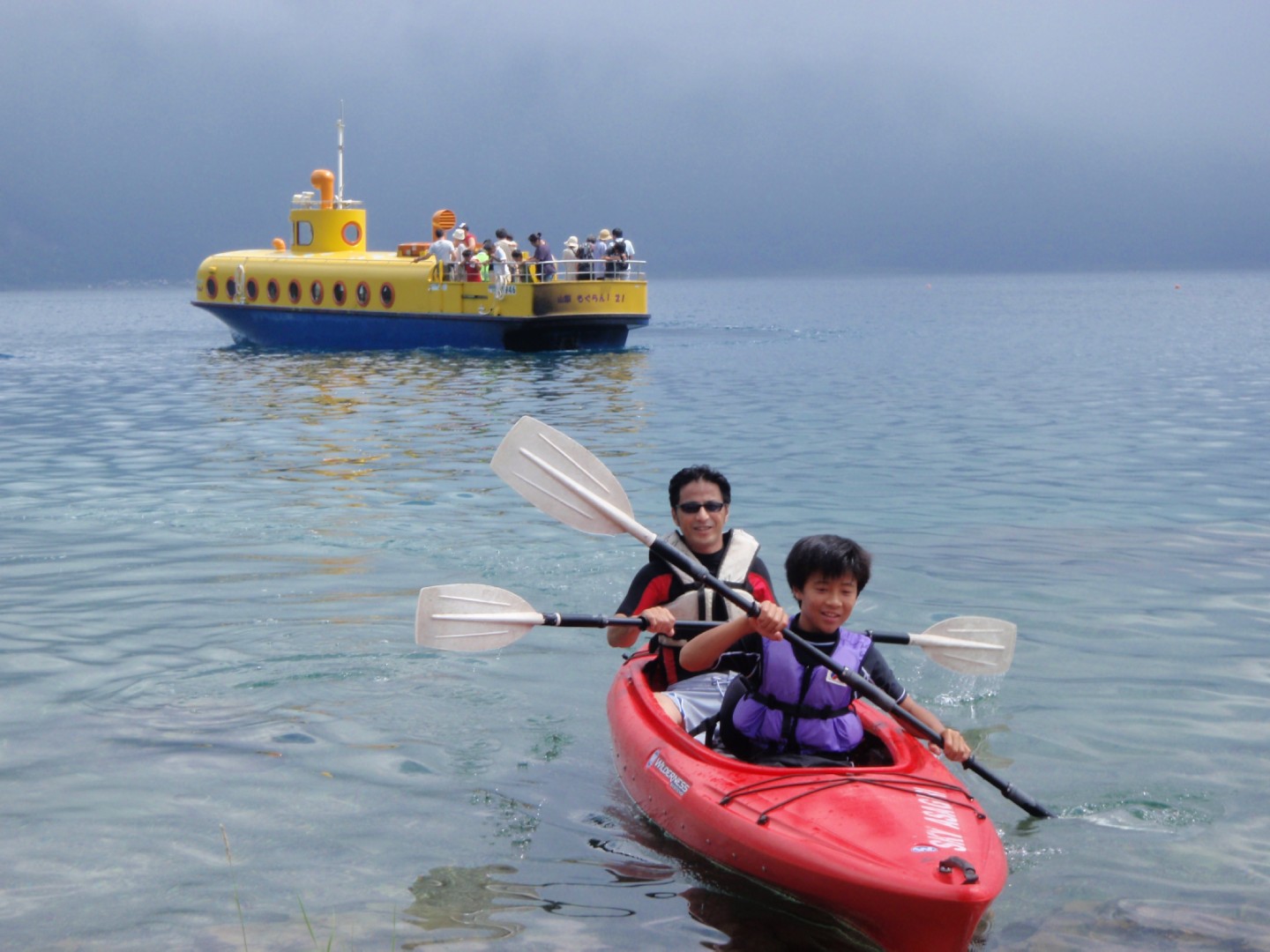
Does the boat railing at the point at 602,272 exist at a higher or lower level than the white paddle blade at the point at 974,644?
higher

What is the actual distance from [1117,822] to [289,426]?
50.8 ft

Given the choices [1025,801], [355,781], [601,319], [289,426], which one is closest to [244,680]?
[355,781]

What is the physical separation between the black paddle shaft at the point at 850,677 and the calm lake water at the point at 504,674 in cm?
22

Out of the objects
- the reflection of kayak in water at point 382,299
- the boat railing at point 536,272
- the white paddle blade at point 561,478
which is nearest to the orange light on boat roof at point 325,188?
the reflection of kayak in water at point 382,299

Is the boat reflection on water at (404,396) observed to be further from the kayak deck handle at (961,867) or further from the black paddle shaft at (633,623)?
the kayak deck handle at (961,867)

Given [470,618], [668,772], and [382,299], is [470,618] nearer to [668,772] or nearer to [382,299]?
[668,772]

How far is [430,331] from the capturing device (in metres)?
31.1

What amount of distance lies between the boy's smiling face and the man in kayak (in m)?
0.59

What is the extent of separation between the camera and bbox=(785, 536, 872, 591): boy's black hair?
17.0 ft

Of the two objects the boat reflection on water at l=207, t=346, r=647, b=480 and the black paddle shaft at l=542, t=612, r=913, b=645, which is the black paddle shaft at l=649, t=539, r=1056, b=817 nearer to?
the black paddle shaft at l=542, t=612, r=913, b=645

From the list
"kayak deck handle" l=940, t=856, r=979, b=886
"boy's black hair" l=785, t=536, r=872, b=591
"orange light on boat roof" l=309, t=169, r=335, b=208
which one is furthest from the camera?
"orange light on boat roof" l=309, t=169, r=335, b=208

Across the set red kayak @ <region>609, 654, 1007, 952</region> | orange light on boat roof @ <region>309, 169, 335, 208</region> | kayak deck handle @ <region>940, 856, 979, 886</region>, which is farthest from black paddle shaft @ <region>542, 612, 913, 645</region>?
orange light on boat roof @ <region>309, 169, 335, 208</region>

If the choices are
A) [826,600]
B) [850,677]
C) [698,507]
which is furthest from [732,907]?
[698,507]

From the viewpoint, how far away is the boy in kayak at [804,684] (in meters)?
5.39
